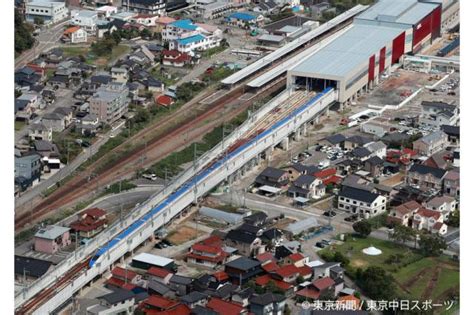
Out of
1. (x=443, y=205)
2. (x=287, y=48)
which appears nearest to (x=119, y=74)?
(x=287, y=48)

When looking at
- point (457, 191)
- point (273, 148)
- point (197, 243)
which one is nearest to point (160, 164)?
point (273, 148)

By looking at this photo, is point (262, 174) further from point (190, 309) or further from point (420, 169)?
point (190, 309)

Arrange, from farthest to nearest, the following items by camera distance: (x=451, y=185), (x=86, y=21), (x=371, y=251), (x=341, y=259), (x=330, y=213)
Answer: (x=86, y=21) < (x=451, y=185) < (x=330, y=213) < (x=371, y=251) < (x=341, y=259)

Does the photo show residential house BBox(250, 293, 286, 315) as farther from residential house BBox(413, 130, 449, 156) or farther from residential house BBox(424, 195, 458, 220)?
residential house BBox(413, 130, 449, 156)

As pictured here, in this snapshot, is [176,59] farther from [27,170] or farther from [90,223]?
[90,223]

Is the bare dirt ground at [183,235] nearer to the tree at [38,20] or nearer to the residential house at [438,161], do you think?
the residential house at [438,161]

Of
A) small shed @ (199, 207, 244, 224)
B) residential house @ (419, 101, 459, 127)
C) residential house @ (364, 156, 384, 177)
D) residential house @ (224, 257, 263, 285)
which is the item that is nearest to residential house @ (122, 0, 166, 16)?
residential house @ (419, 101, 459, 127)
